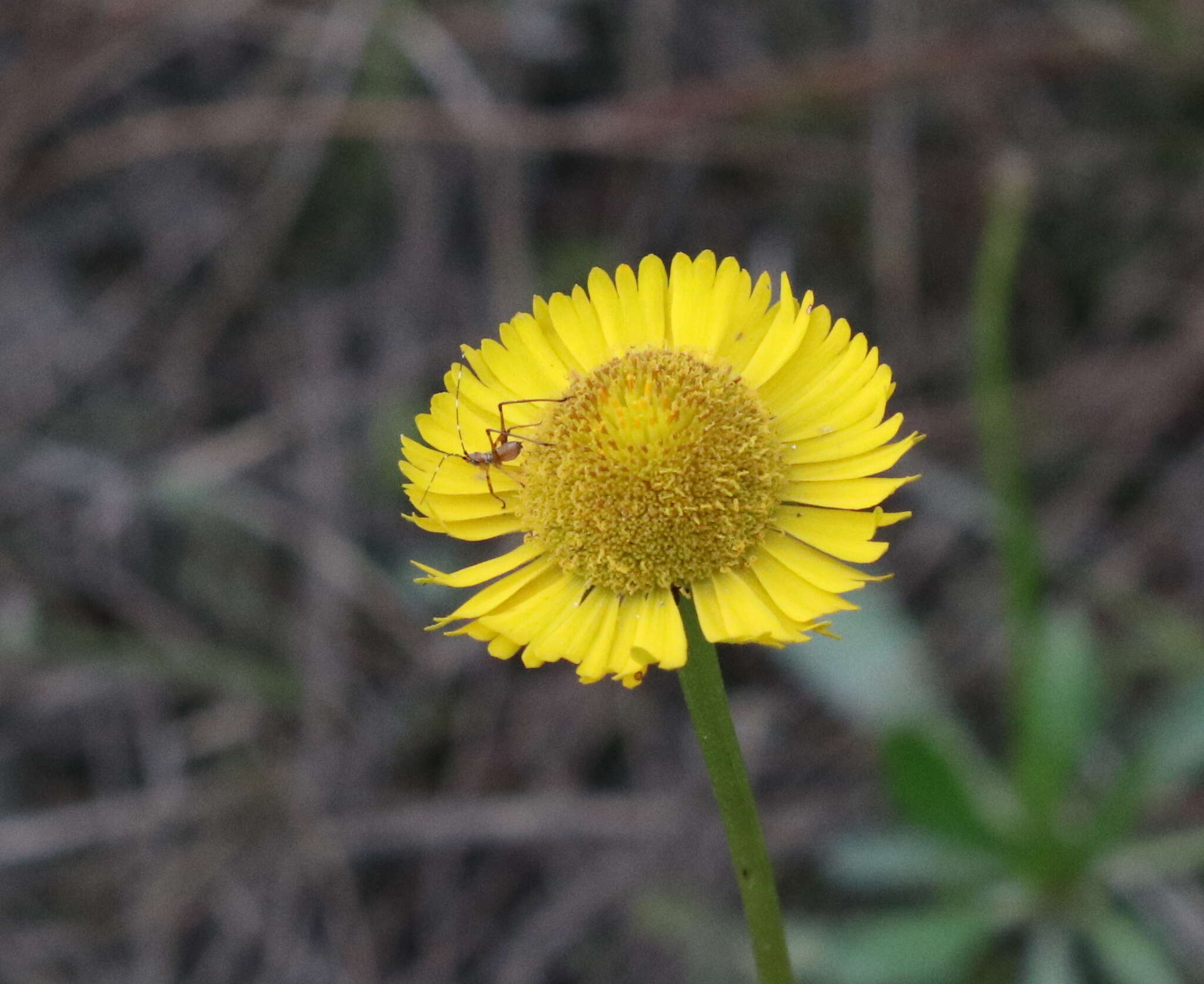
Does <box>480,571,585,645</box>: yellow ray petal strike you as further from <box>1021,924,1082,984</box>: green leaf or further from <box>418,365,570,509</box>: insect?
<box>1021,924,1082,984</box>: green leaf

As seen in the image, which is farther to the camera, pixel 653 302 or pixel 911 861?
pixel 911 861

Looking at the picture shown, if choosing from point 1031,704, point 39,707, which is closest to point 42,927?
point 39,707

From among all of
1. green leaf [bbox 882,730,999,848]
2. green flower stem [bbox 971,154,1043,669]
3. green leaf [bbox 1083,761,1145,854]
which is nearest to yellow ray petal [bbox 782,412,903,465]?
green flower stem [bbox 971,154,1043,669]

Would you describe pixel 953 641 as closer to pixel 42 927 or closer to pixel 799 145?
pixel 799 145

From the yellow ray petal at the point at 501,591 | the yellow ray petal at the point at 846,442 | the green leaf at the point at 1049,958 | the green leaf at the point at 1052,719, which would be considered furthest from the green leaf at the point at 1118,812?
the yellow ray petal at the point at 501,591

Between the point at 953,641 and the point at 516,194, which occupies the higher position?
the point at 516,194

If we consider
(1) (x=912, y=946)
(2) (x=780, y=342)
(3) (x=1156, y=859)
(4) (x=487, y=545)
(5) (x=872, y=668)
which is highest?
(4) (x=487, y=545)

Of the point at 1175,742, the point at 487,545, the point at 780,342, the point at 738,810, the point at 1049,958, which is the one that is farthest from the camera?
the point at 487,545

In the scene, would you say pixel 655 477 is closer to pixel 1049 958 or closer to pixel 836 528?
pixel 836 528

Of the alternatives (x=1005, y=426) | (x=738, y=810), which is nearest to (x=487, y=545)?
(x=1005, y=426)
